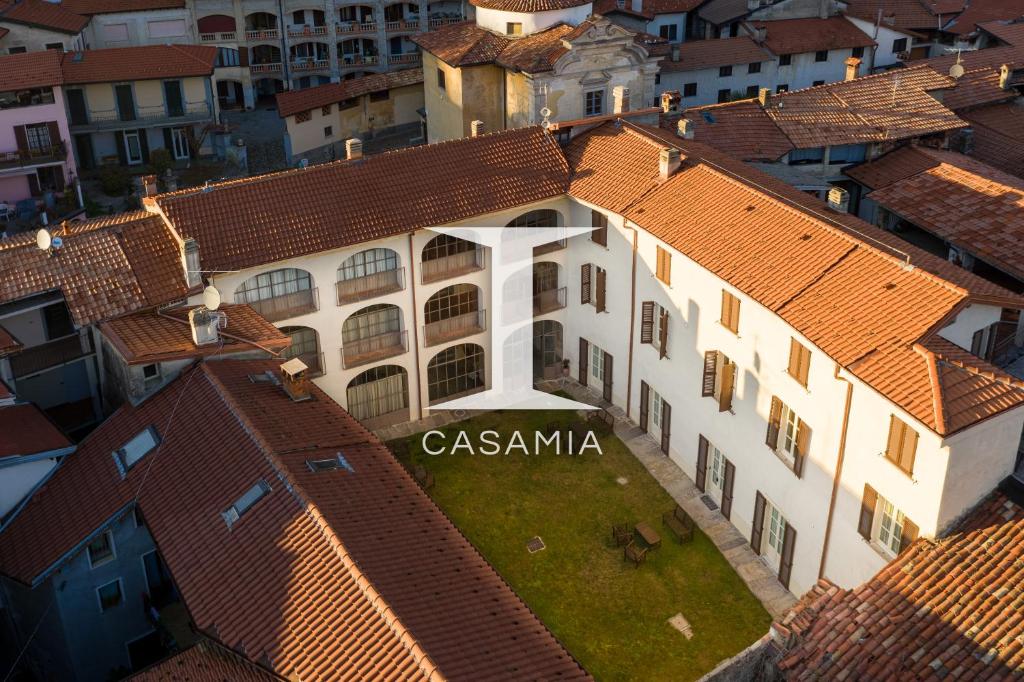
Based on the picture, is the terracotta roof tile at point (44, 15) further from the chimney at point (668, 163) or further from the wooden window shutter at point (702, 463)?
the wooden window shutter at point (702, 463)

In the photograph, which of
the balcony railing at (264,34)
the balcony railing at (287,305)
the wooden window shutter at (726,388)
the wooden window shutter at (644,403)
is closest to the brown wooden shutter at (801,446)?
the wooden window shutter at (726,388)

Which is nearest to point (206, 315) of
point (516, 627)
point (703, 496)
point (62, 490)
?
point (62, 490)

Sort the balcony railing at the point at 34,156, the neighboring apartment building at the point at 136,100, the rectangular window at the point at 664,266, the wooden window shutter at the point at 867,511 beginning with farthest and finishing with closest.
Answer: the neighboring apartment building at the point at 136,100 < the balcony railing at the point at 34,156 < the rectangular window at the point at 664,266 < the wooden window shutter at the point at 867,511

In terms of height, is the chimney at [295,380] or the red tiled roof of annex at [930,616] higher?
the chimney at [295,380]

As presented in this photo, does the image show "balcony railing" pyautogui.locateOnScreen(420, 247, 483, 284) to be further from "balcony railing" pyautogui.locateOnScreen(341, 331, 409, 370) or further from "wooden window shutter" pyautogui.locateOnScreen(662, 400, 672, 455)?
"wooden window shutter" pyautogui.locateOnScreen(662, 400, 672, 455)

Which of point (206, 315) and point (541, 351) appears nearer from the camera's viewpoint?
point (206, 315)

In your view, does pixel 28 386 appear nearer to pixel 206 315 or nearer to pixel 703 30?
pixel 206 315

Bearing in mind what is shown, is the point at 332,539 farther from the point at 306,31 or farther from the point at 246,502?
the point at 306,31
